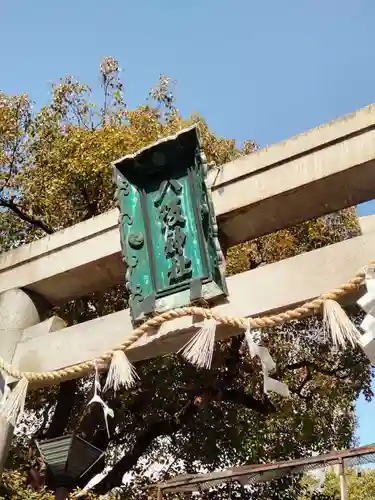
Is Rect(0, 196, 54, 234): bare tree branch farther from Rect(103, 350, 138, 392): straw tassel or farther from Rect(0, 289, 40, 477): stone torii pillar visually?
Rect(103, 350, 138, 392): straw tassel

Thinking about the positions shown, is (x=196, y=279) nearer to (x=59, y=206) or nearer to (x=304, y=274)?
(x=304, y=274)

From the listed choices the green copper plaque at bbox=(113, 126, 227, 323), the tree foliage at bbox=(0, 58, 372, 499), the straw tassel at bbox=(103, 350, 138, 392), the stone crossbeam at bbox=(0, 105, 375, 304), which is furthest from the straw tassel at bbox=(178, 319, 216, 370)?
the tree foliage at bbox=(0, 58, 372, 499)

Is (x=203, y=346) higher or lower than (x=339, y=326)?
higher

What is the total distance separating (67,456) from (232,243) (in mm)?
1636

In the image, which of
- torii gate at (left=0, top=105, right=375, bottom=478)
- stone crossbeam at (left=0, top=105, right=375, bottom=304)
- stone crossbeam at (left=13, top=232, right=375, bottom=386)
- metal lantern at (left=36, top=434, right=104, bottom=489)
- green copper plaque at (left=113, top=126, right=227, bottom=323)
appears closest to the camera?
stone crossbeam at (left=13, top=232, right=375, bottom=386)

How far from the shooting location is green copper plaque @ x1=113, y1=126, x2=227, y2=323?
11.1 ft

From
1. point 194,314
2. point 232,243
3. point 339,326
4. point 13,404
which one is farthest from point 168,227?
point 13,404

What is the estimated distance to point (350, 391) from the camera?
27.7ft

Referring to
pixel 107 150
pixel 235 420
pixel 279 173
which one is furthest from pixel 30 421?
pixel 279 173

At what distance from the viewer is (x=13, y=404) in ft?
11.6

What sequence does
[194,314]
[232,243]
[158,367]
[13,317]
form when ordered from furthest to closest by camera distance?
[158,367], [13,317], [232,243], [194,314]

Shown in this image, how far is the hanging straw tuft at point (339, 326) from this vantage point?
276 cm

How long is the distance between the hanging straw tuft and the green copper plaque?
26.3 inches

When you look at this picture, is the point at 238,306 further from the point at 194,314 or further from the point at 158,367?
the point at 158,367
